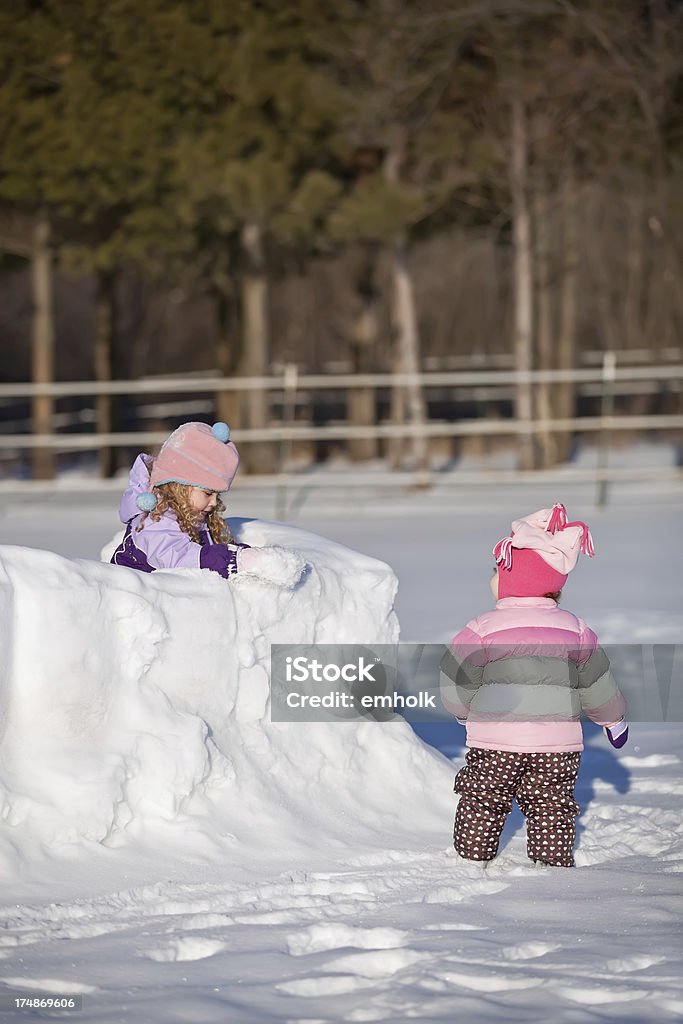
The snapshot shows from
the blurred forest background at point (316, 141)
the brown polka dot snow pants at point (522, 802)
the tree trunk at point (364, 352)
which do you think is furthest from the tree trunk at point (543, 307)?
the brown polka dot snow pants at point (522, 802)

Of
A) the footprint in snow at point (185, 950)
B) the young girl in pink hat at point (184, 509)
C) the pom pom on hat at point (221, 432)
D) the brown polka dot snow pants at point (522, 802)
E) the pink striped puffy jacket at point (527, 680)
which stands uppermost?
the pom pom on hat at point (221, 432)

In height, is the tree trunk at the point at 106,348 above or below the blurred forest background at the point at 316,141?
below

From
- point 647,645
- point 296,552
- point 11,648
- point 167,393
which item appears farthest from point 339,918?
point 167,393

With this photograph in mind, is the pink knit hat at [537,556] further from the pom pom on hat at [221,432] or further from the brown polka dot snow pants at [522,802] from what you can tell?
the pom pom on hat at [221,432]

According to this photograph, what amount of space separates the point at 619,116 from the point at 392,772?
48.5 ft

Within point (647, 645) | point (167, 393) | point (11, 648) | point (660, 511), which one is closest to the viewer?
point (11, 648)

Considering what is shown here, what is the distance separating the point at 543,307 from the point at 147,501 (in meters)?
16.5

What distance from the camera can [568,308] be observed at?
21.5 metres

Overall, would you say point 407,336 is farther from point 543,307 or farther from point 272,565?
point 272,565

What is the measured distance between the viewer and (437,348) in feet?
153

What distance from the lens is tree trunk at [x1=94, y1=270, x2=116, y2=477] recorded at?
19906mm

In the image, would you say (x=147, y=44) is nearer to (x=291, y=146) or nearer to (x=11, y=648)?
(x=291, y=146)

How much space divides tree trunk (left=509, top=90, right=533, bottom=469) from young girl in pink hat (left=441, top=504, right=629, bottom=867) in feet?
44.3

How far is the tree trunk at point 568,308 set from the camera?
20.3 metres
